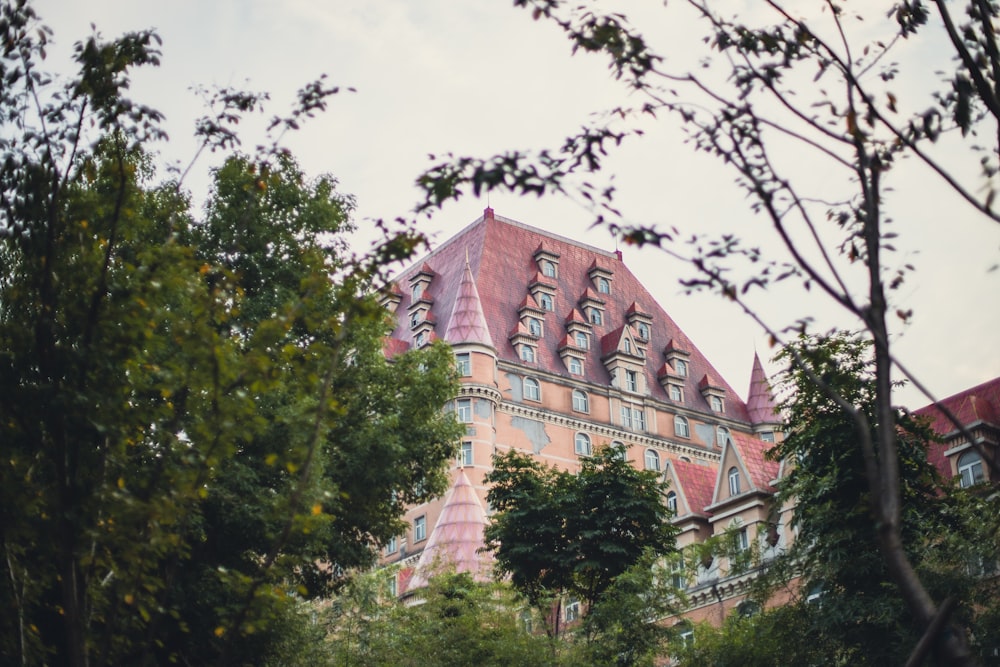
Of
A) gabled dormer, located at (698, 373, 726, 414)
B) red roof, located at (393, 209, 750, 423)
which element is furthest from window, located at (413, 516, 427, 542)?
gabled dormer, located at (698, 373, 726, 414)

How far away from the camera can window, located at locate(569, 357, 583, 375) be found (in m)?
66.3

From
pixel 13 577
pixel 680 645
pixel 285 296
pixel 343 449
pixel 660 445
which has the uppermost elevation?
pixel 660 445

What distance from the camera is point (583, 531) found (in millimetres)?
30547

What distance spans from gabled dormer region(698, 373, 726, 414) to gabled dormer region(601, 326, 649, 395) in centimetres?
468

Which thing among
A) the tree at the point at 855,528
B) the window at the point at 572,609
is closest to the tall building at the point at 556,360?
the window at the point at 572,609

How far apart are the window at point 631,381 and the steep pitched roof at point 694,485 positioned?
28859 mm

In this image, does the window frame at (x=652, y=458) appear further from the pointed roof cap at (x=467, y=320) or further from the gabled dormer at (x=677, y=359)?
the pointed roof cap at (x=467, y=320)

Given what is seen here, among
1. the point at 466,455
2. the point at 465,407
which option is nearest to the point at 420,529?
the point at 466,455

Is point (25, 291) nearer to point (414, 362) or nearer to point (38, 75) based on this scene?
point (38, 75)

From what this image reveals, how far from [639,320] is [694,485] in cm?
3540

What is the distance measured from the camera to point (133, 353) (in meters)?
9.24

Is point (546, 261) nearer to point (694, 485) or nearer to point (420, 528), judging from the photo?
point (420, 528)

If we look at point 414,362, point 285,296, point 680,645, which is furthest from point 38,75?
point 680,645

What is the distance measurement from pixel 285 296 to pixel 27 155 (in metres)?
12.3
